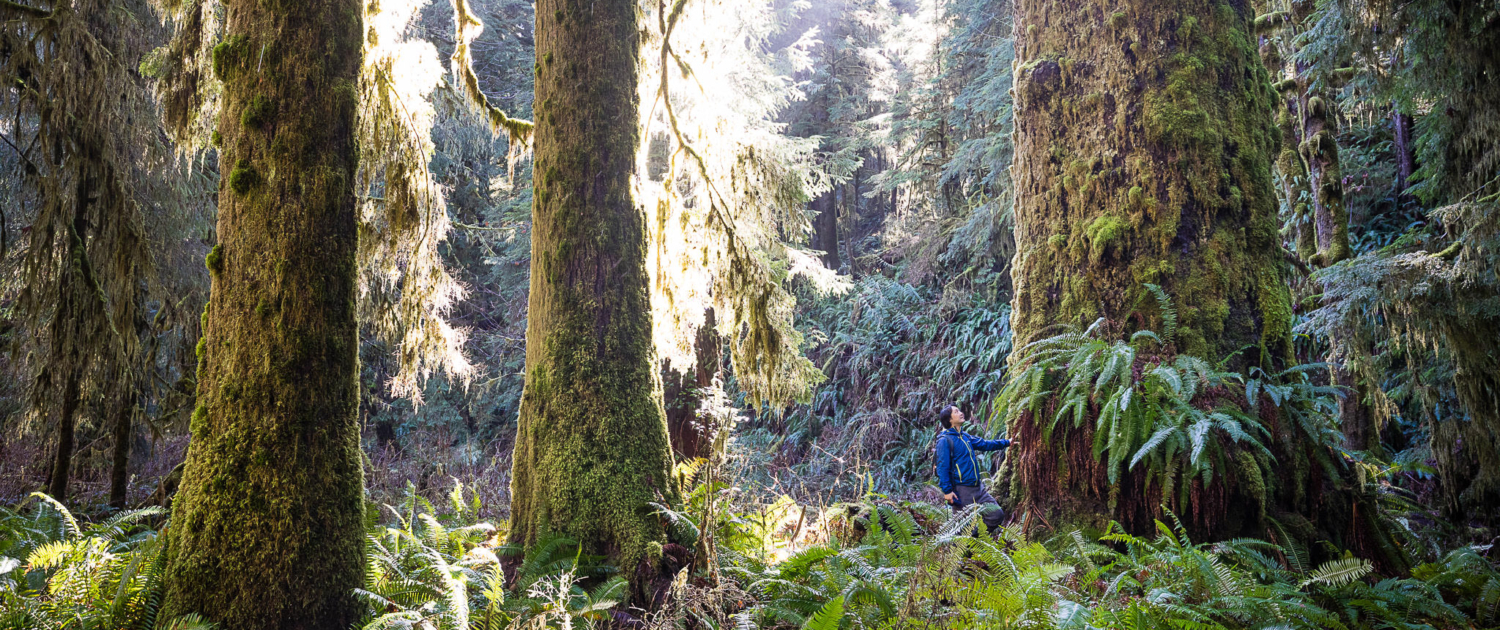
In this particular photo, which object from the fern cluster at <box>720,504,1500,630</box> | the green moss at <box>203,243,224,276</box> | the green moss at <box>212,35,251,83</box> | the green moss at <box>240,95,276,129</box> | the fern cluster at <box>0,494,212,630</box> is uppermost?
the green moss at <box>212,35,251,83</box>

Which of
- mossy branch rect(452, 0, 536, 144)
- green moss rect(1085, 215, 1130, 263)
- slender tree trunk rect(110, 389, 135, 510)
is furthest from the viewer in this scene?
slender tree trunk rect(110, 389, 135, 510)

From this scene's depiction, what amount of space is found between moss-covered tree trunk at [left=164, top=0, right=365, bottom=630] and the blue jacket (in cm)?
434

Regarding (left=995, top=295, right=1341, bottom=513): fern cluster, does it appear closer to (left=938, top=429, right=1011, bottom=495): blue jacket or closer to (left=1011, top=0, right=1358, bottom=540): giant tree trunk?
(left=1011, top=0, right=1358, bottom=540): giant tree trunk

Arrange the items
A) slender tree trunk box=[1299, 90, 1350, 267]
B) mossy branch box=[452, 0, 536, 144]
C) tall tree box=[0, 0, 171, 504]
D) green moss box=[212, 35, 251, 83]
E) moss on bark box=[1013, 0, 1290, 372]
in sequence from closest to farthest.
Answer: green moss box=[212, 35, 251, 83] < moss on bark box=[1013, 0, 1290, 372] < tall tree box=[0, 0, 171, 504] < mossy branch box=[452, 0, 536, 144] < slender tree trunk box=[1299, 90, 1350, 267]

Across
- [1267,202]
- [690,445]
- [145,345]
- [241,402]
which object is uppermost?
[1267,202]

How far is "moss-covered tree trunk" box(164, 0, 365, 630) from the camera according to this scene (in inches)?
106

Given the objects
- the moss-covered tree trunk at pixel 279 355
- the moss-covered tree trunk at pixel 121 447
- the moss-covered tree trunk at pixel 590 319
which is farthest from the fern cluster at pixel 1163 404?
the moss-covered tree trunk at pixel 121 447

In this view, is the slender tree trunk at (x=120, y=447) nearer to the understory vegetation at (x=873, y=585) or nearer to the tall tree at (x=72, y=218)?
the tall tree at (x=72, y=218)

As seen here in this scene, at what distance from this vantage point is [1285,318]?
382cm

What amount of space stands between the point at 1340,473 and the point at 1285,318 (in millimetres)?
816

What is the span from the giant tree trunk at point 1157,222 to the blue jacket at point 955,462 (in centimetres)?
166

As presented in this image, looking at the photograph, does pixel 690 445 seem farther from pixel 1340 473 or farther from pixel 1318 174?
pixel 1318 174

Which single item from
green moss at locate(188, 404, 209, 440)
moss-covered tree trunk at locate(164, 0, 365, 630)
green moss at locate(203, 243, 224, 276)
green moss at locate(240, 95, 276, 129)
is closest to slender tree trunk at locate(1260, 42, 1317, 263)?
moss-covered tree trunk at locate(164, 0, 365, 630)

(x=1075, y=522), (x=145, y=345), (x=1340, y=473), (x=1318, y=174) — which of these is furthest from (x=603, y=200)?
(x=1318, y=174)
